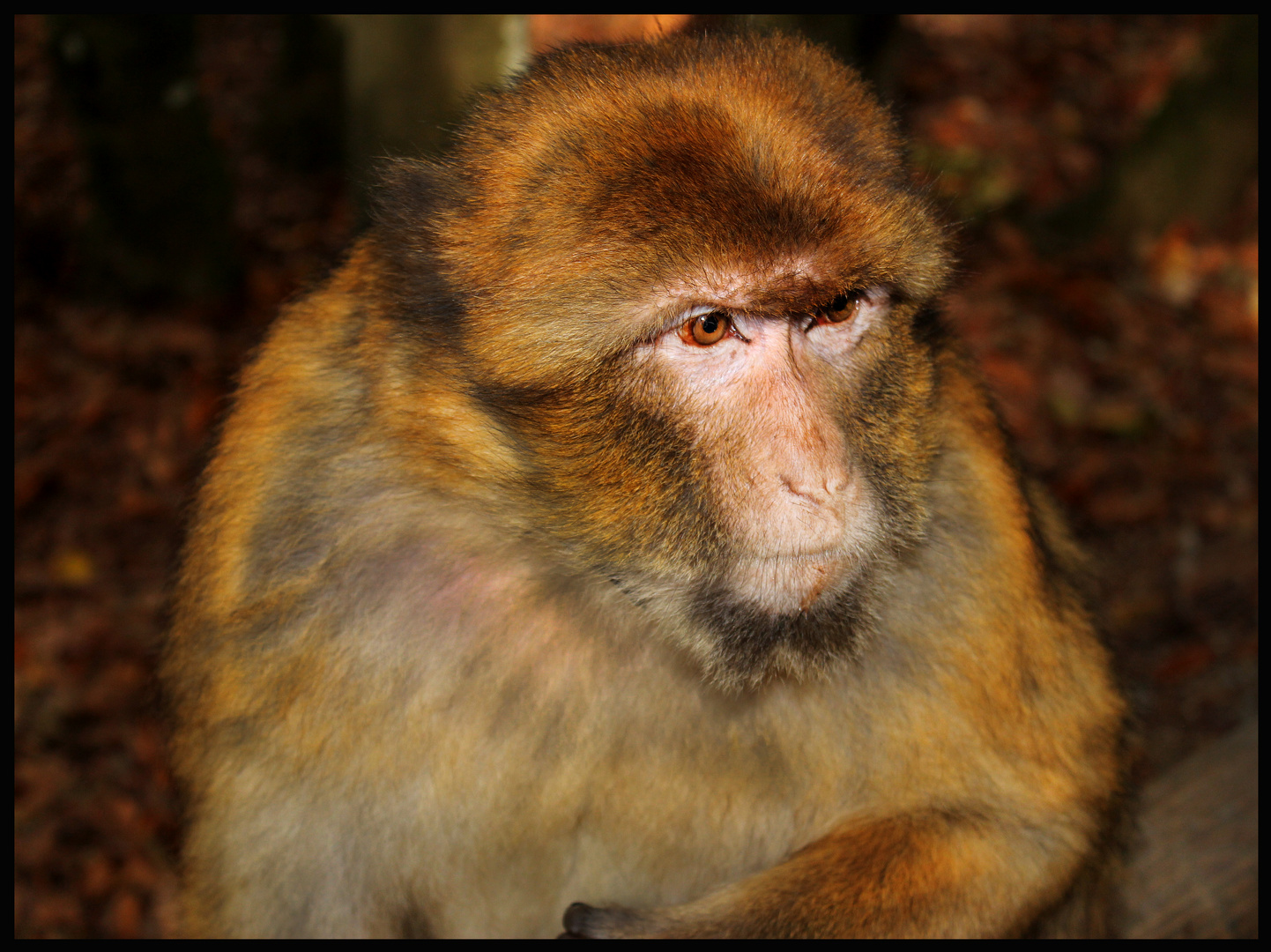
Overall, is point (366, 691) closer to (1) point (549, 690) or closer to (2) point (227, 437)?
(1) point (549, 690)

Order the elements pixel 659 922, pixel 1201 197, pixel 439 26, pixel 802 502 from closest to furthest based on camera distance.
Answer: pixel 802 502 < pixel 659 922 < pixel 439 26 < pixel 1201 197

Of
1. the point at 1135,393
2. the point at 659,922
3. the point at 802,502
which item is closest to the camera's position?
the point at 802,502

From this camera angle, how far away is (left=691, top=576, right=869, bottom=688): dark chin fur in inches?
77.7

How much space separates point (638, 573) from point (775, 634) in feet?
0.85

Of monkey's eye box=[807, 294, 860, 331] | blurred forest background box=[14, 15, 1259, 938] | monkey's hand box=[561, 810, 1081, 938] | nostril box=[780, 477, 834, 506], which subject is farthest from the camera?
blurred forest background box=[14, 15, 1259, 938]

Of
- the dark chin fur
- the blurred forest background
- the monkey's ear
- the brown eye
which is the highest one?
the brown eye

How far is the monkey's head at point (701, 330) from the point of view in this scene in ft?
6.24

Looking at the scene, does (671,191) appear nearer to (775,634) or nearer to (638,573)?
(638,573)

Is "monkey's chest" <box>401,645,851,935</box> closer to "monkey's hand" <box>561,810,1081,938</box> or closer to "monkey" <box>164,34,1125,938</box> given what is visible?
"monkey" <box>164,34,1125,938</box>

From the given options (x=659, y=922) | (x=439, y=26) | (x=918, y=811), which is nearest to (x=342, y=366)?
(x=659, y=922)

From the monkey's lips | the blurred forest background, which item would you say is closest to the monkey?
the monkey's lips

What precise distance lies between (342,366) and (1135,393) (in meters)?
5.05

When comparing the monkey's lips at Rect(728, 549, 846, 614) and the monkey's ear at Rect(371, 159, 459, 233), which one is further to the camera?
the monkey's ear at Rect(371, 159, 459, 233)

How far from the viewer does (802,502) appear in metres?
1.83
